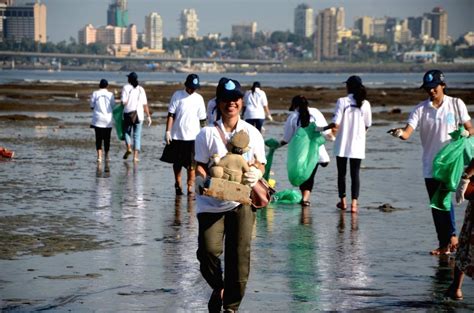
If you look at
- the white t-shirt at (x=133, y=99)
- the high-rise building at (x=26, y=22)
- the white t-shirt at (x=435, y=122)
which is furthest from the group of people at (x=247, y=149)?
the high-rise building at (x=26, y=22)

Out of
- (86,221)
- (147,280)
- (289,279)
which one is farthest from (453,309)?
(86,221)

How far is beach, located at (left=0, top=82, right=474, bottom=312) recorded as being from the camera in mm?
8383

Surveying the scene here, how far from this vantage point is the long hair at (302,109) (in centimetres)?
1409

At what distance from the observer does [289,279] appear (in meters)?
9.13

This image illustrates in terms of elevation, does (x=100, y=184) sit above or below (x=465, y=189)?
below

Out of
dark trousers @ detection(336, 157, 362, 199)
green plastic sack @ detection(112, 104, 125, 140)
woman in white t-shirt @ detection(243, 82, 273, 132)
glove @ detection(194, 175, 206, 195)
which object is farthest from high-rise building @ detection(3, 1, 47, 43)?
glove @ detection(194, 175, 206, 195)

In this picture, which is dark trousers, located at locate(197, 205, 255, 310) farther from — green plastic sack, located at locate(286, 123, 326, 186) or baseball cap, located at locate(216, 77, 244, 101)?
green plastic sack, located at locate(286, 123, 326, 186)

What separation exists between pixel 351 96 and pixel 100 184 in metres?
4.65

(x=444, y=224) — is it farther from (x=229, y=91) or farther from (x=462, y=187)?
(x=229, y=91)

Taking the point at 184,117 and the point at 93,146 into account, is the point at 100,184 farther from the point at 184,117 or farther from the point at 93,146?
the point at 93,146

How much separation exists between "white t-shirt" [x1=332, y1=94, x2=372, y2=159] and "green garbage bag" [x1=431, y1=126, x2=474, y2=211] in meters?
3.31

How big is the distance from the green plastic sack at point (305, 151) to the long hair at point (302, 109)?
0.08 m

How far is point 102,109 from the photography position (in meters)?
19.6

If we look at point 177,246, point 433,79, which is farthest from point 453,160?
point 177,246
